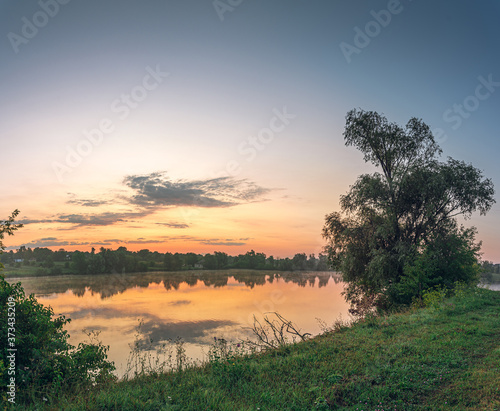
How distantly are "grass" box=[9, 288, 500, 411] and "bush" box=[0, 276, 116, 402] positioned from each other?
65 centimetres

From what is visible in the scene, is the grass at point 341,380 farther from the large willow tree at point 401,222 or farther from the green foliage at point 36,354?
the large willow tree at point 401,222

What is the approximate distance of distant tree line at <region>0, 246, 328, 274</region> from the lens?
218 ft

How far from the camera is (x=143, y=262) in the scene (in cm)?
8225

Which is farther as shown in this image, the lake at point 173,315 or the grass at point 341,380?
the lake at point 173,315

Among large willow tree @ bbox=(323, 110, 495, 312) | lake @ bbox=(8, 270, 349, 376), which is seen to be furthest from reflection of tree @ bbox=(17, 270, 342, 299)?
large willow tree @ bbox=(323, 110, 495, 312)

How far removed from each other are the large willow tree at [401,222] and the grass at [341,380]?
33.2ft

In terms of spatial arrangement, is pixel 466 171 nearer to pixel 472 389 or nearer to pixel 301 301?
pixel 472 389

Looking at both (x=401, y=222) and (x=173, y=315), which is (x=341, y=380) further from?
(x=173, y=315)

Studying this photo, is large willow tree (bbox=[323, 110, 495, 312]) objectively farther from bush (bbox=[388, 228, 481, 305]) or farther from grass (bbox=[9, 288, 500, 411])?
grass (bbox=[9, 288, 500, 411])

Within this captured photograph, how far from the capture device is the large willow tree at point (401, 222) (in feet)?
60.9

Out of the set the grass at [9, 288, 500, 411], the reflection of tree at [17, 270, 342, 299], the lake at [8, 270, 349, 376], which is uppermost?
the grass at [9, 288, 500, 411]

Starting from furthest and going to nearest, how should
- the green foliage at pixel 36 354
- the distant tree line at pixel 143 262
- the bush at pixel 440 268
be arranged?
the distant tree line at pixel 143 262 → the bush at pixel 440 268 → the green foliage at pixel 36 354

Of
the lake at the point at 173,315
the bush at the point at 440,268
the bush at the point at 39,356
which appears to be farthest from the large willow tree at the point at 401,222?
the bush at the point at 39,356

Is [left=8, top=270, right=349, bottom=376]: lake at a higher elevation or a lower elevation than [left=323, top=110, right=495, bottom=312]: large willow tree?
lower
